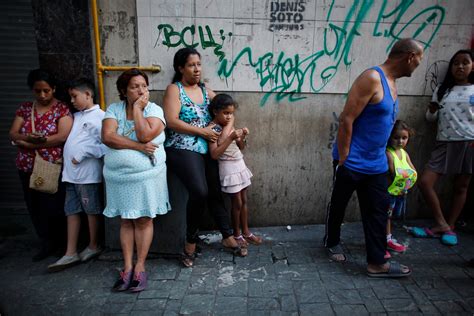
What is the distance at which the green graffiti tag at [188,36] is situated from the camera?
11.8ft

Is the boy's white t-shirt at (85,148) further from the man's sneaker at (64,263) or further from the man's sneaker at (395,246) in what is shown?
the man's sneaker at (395,246)

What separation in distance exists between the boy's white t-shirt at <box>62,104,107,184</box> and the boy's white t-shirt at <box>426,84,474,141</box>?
3613 millimetres

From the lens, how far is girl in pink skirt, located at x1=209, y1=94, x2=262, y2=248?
3309 millimetres

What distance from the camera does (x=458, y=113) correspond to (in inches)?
144

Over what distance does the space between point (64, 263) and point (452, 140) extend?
428 cm

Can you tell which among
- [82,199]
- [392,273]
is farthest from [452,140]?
[82,199]

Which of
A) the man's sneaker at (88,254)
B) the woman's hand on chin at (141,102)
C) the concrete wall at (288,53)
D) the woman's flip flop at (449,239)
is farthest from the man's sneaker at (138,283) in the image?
the woman's flip flop at (449,239)

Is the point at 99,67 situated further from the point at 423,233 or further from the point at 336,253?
the point at 423,233

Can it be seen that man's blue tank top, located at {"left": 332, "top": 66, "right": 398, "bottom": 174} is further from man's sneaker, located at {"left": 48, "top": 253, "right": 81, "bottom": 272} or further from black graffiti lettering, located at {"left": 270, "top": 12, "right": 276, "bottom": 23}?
man's sneaker, located at {"left": 48, "top": 253, "right": 81, "bottom": 272}

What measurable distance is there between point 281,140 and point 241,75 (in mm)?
884

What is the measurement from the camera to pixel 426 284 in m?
3.06

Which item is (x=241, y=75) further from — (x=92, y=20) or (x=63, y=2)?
(x=63, y=2)

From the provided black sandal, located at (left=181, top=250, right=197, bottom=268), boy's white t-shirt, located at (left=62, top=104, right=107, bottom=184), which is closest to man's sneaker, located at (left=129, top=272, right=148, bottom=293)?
black sandal, located at (left=181, top=250, right=197, bottom=268)

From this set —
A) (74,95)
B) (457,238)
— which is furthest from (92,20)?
(457,238)
